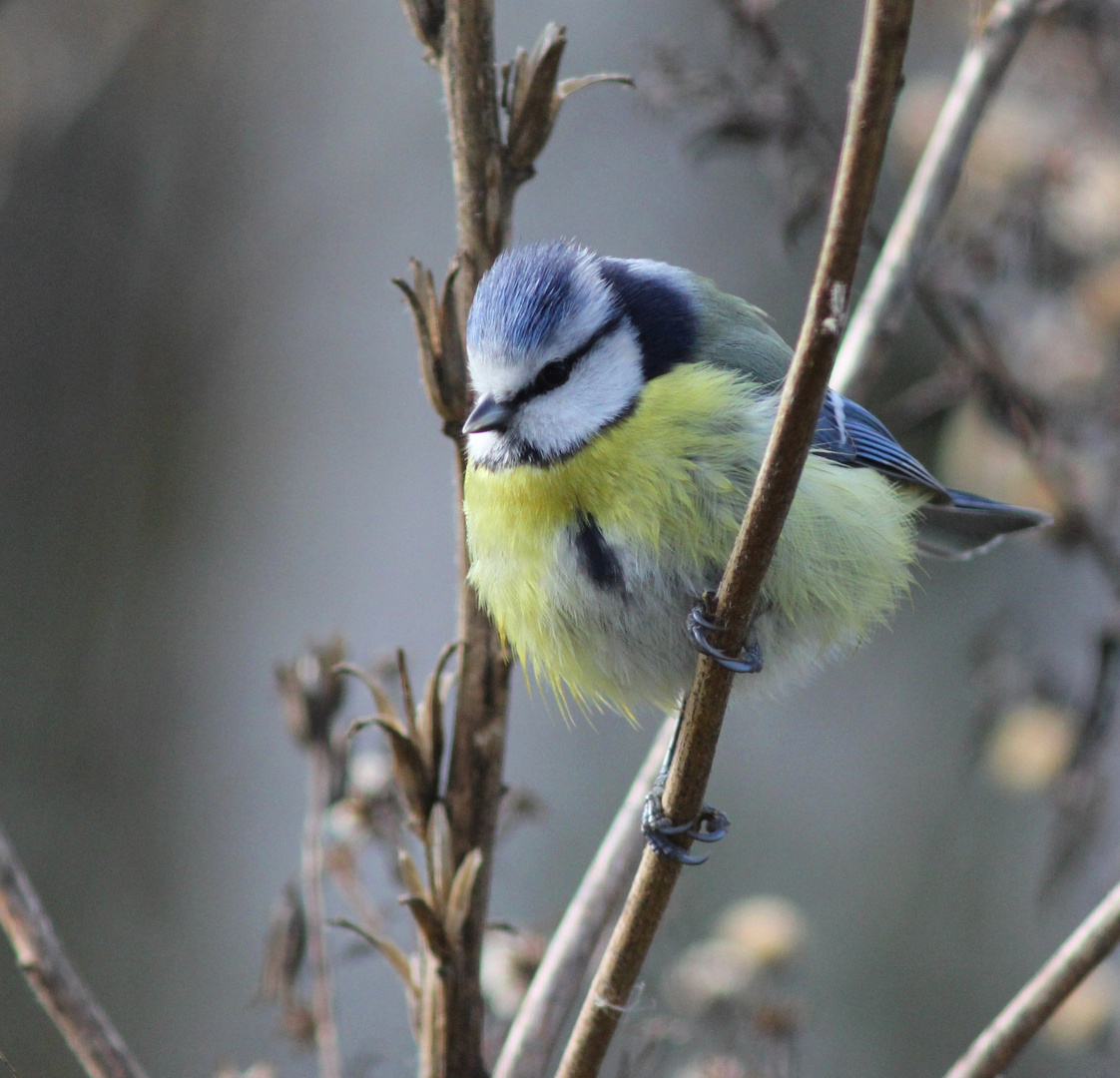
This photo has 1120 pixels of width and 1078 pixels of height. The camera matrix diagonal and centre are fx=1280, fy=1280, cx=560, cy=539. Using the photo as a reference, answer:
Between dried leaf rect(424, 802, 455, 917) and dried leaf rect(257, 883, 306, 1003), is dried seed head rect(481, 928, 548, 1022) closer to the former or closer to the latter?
dried leaf rect(257, 883, 306, 1003)

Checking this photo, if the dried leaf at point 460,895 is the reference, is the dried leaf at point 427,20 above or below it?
above

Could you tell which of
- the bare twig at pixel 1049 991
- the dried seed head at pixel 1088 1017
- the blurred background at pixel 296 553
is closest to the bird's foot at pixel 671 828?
the bare twig at pixel 1049 991

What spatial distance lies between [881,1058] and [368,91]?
3060mm

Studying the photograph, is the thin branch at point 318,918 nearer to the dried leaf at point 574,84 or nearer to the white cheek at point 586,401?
the white cheek at point 586,401

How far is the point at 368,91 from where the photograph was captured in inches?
146

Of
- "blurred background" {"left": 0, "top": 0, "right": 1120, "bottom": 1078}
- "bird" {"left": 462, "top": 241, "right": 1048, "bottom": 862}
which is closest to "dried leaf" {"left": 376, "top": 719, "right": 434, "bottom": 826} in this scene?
"bird" {"left": 462, "top": 241, "right": 1048, "bottom": 862}

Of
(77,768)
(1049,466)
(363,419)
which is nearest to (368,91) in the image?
(363,419)

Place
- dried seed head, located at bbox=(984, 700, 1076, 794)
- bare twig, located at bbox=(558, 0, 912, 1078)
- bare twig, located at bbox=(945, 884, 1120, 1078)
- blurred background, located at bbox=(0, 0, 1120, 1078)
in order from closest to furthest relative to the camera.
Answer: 1. bare twig, located at bbox=(558, 0, 912, 1078)
2. bare twig, located at bbox=(945, 884, 1120, 1078)
3. dried seed head, located at bbox=(984, 700, 1076, 794)
4. blurred background, located at bbox=(0, 0, 1120, 1078)

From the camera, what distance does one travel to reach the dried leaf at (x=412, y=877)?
38.6 inches

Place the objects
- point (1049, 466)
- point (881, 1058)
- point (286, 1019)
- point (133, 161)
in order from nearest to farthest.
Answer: point (286, 1019)
point (1049, 466)
point (881, 1058)
point (133, 161)

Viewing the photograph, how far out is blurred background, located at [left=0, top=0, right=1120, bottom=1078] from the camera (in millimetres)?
3500

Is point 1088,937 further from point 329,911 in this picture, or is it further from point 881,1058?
point 881,1058

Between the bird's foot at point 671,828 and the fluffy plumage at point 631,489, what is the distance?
0.58 ft

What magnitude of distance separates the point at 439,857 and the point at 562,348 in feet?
1.73
